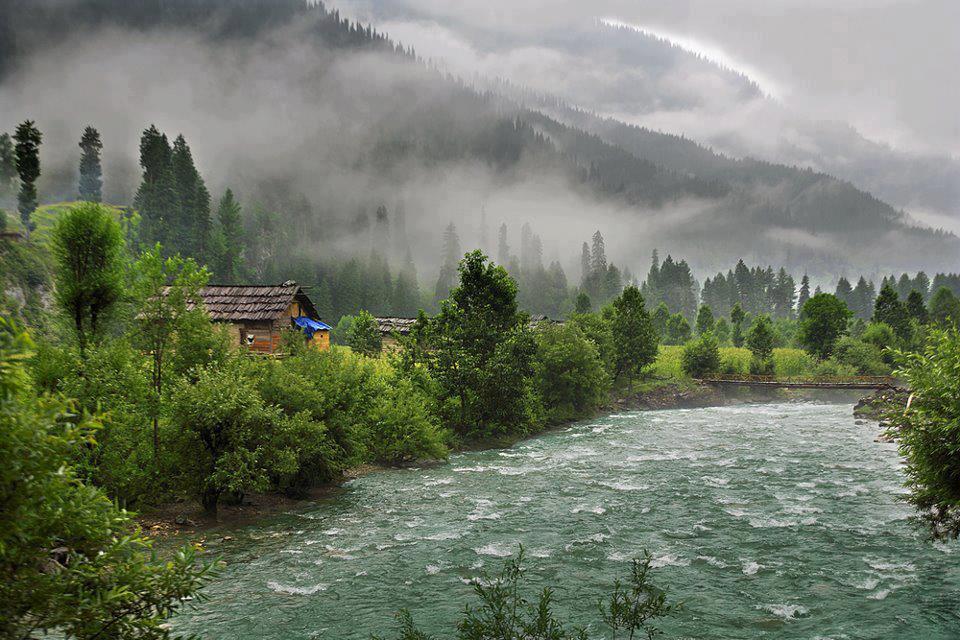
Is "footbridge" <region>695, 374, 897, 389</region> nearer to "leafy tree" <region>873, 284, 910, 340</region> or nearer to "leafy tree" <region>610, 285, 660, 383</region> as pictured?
"leafy tree" <region>610, 285, 660, 383</region>

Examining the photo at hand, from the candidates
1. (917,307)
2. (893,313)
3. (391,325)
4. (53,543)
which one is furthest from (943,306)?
(53,543)

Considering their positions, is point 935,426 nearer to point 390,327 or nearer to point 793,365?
point 390,327

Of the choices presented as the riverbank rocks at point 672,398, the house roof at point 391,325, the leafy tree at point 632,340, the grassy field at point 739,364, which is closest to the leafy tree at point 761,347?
the grassy field at point 739,364

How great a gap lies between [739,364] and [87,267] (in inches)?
4049

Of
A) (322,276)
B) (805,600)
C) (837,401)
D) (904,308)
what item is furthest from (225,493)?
(322,276)

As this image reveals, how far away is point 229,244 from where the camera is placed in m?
151

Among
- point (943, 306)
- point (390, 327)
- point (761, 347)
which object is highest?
point (943, 306)

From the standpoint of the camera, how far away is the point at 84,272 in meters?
23.6

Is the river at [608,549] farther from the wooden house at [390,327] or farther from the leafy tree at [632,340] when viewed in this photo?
the wooden house at [390,327]

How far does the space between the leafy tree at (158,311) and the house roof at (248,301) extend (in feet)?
101

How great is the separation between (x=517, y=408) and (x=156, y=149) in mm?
133922

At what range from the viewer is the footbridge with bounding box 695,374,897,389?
86.8 m

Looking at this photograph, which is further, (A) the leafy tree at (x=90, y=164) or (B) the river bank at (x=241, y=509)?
(A) the leafy tree at (x=90, y=164)

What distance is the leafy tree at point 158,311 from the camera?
82.5 ft
